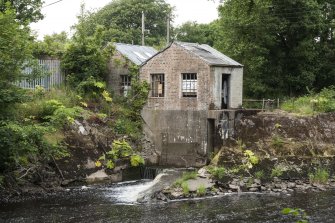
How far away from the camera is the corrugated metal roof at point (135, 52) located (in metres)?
32.5

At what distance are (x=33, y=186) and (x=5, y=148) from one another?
3539mm

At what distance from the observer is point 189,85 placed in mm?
28938

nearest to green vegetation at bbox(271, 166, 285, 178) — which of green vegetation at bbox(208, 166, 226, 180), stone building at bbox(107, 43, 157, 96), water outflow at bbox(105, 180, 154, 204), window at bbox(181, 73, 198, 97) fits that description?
green vegetation at bbox(208, 166, 226, 180)

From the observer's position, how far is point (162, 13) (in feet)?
206

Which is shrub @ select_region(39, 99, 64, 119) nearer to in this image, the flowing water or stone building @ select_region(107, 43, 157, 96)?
the flowing water

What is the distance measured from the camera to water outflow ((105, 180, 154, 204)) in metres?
21.3

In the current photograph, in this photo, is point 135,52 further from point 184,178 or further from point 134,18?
point 134,18

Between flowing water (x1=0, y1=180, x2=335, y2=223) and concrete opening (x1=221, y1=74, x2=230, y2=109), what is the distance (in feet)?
30.9

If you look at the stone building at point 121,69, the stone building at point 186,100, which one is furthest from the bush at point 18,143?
the stone building at point 121,69

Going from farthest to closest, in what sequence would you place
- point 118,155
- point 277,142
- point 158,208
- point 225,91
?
point 225,91 < point 277,142 < point 118,155 < point 158,208

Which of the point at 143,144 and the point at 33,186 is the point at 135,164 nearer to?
the point at 143,144

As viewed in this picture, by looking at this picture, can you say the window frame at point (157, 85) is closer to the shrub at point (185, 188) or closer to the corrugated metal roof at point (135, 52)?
the corrugated metal roof at point (135, 52)

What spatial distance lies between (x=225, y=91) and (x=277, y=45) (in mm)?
10971

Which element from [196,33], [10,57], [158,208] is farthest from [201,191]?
[196,33]
